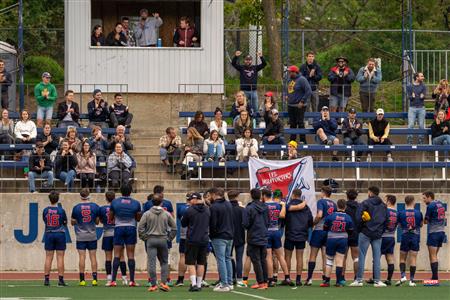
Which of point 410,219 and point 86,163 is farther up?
point 86,163

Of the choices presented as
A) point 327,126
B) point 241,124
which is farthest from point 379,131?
point 241,124

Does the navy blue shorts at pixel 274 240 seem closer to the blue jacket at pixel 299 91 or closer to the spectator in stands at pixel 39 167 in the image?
the spectator in stands at pixel 39 167

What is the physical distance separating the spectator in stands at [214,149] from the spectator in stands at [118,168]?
1928 millimetres

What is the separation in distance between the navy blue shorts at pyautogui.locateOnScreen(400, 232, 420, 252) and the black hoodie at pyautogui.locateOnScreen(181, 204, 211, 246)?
4.30 meters

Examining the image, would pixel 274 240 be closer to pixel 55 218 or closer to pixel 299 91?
pixel 55 218

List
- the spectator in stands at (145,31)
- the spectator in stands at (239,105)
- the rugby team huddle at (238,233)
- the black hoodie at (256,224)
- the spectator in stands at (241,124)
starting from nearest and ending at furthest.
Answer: the rugby team huddle at (238,233) → the black hoodie at (256,224) → the spectator in stands at (241,124) → the spectator in stands at (239,105) → the spectator in stands at (145,31)

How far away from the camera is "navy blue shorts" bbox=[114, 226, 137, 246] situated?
2761 cm

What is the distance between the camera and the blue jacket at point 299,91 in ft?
114

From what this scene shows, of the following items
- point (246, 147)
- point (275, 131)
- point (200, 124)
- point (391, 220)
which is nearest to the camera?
point (391, 220)

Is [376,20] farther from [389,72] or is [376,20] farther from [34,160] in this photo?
[34,160]

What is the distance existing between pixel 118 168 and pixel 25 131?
2.54m

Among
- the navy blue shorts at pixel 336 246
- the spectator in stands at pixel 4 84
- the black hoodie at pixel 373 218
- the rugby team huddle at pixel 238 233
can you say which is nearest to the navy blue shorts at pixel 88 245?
the rugby team huddle at pixel 238 233

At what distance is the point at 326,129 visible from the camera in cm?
3400

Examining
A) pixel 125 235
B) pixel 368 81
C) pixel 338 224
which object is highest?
pixel 368 81
